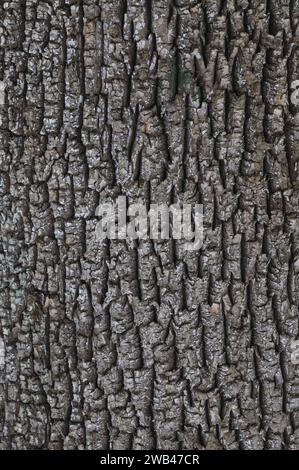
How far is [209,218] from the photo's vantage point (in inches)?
69.2

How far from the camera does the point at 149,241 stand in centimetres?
176

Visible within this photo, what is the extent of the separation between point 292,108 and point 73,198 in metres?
0.57

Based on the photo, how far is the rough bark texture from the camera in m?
1.68

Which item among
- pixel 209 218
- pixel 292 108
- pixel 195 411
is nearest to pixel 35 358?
pixel 195 411

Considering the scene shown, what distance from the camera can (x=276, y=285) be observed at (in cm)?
182

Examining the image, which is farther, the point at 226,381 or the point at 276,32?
the point at 226,381

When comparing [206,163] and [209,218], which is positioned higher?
[206,163]

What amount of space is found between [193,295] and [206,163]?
0.33 metres

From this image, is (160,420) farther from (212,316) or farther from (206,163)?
(206,163)

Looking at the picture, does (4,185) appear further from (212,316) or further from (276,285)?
(276,285)

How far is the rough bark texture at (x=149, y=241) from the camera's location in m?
1.68
